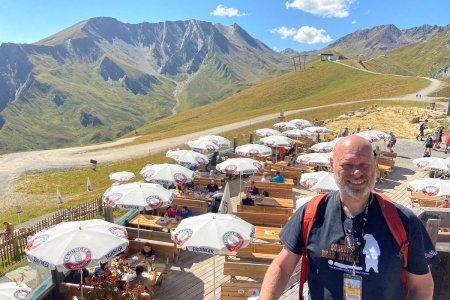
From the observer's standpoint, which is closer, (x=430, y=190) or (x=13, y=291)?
(x=13, y=291)

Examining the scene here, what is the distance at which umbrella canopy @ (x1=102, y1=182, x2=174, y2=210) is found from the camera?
12867 millimetres

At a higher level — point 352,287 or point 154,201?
point 352,287

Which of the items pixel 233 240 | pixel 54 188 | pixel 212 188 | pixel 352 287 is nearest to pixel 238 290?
pixel 233 240

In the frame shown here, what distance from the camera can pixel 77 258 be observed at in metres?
8.55

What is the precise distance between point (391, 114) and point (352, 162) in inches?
1814

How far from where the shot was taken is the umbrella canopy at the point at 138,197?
12.9 m

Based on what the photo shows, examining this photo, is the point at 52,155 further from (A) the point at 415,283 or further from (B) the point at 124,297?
(A) the point at 415,283

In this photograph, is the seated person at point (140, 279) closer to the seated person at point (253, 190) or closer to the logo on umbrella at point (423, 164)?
the seated person at point (253, 190)

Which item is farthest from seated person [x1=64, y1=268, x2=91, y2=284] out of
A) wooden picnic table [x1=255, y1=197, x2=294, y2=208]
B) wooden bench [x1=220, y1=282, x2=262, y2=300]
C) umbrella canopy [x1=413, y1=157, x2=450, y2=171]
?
umbrella canopy [x1=413, y1=157, x2=450, y2=171]

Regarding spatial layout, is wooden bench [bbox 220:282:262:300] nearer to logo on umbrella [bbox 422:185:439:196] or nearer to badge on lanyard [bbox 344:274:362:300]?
badge on lanyard [bbox 344:274:362:300]

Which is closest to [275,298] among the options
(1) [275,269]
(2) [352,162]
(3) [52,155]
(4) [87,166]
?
(1) [275,269]

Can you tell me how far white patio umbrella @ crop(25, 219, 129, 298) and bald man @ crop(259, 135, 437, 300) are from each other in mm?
7128

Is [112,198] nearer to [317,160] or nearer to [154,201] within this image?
[154,201]

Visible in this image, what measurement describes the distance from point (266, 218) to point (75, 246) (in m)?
7.62
